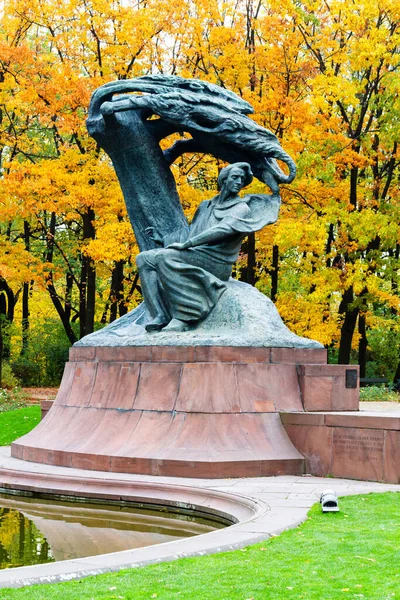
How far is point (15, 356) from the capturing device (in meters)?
33.9

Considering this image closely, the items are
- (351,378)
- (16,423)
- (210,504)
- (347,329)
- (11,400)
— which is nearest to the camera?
(210,504)

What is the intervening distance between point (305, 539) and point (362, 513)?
1.43 m

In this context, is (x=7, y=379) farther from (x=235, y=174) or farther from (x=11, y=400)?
(x=235, y=174)

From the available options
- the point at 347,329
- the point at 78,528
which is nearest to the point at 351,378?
the point at 78,528

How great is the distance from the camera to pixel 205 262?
13.0 meters

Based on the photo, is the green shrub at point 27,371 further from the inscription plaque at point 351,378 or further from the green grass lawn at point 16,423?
the inscription plaque at point 351,378

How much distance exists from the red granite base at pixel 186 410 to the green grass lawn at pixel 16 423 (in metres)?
3.67

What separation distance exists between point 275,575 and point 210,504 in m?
3.49

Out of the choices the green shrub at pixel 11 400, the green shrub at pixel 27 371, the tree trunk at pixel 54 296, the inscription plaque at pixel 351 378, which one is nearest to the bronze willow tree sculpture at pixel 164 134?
the inscription plaque at pixel 351 378

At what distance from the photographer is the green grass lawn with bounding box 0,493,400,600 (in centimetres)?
518

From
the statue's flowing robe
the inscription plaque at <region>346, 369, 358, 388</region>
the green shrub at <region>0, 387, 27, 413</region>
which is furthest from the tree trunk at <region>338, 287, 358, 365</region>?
the inscription plaque at <region>346, 369, 358, 388</region>

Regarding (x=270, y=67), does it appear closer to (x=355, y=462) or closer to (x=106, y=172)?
(x=106, y=172)

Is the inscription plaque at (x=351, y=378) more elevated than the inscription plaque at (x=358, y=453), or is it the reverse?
the inscription plaque at (x=351, y=378)

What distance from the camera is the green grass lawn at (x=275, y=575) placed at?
5176 millimetres
